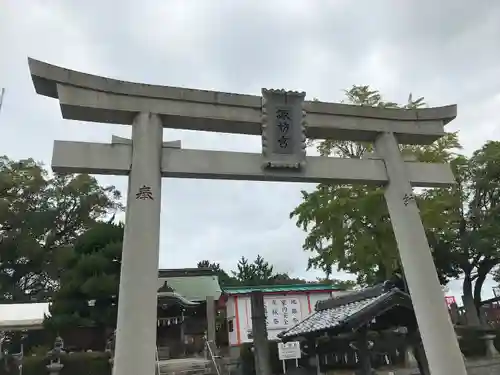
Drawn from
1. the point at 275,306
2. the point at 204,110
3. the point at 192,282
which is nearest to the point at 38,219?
the point at 192,282

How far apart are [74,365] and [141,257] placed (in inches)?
475

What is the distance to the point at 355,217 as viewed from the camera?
47.6ft

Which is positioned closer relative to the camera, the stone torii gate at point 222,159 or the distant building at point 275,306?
the stone torii gate at point 222,159

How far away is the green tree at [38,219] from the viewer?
78.9ft

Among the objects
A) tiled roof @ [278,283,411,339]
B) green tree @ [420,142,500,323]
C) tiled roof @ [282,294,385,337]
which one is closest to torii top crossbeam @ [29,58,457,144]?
tiled roof @ [278,283,411,339]

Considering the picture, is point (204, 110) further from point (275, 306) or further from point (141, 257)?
point (275, 306)

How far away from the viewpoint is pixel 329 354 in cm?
1034

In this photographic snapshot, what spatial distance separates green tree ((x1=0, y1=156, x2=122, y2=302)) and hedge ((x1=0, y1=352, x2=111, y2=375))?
385 inches

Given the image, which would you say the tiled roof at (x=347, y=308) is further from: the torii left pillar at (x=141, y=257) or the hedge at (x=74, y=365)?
the hedge at (x=74, y=365)

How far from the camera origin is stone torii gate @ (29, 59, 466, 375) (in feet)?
14.7

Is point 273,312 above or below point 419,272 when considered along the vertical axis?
above

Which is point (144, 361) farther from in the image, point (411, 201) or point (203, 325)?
point (203, 325)

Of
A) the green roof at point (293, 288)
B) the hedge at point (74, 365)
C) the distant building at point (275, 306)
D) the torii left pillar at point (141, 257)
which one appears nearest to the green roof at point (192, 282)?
the green roof at point (293, 288)

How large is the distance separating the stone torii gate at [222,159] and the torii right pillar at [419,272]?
13 mm
